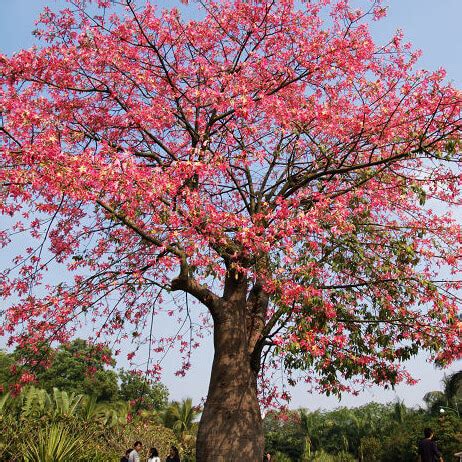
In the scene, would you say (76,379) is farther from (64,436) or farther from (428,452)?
(428,452)

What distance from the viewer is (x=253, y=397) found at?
32.5 ft

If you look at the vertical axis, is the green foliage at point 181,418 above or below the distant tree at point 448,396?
below

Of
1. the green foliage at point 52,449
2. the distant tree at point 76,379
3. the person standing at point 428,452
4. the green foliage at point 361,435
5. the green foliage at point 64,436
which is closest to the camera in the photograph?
the person standing at point 428,452

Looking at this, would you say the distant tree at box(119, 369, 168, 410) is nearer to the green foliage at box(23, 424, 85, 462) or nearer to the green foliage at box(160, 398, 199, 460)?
the green foliage at box(160, 398, 199, 460)

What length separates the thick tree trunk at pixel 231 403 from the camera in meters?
9.26

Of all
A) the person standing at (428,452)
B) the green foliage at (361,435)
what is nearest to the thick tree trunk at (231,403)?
the person standing at (428,452)

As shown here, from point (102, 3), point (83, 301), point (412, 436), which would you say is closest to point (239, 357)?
point (83, 301)

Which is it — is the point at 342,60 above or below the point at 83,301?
above

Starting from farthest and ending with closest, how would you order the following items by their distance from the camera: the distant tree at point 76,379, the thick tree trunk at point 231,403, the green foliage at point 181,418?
1. the distant tree at point 76,379
2. the green foliage at point 181,418
3. the thick tree trunk at point 231,403

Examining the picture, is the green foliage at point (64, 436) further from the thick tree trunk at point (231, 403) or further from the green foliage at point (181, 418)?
the green foliage at point (181, 418)

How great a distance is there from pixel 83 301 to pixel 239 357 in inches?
123

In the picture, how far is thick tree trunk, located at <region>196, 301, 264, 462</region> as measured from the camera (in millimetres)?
9258

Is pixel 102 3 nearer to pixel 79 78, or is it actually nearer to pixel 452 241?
pixel 79 78

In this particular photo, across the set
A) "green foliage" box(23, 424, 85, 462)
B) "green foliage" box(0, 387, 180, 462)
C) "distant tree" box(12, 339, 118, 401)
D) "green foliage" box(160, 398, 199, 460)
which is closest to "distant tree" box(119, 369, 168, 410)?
"distant tree" box(12, 339, 118, 401)
